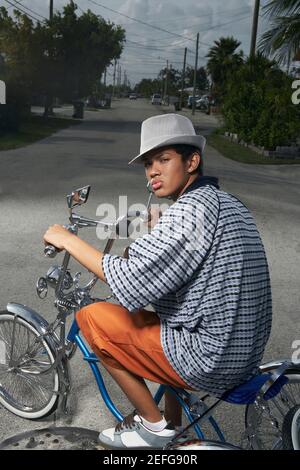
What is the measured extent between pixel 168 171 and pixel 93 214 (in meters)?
6.50

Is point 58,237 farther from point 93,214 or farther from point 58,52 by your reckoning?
point 58,52

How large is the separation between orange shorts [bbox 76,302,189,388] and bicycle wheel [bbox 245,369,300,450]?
13.4 inches

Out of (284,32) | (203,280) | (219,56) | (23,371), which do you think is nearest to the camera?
(203,280)

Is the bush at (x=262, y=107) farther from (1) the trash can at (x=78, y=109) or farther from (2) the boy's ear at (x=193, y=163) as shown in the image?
(2) the boy's ear at (x=193, y=163)

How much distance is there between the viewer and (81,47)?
43.1 m

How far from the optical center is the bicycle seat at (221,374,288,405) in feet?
8.39

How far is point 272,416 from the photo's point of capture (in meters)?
2.65

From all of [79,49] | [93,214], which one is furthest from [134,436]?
[79,49]

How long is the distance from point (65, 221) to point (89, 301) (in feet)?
18.1

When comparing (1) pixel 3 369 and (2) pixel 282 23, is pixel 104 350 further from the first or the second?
(2) pixel 282 23

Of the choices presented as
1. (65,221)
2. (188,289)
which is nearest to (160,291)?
(188,289)

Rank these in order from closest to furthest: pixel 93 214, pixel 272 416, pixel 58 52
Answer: pixel 272 416, pixel 93 214, pixel 58 52
